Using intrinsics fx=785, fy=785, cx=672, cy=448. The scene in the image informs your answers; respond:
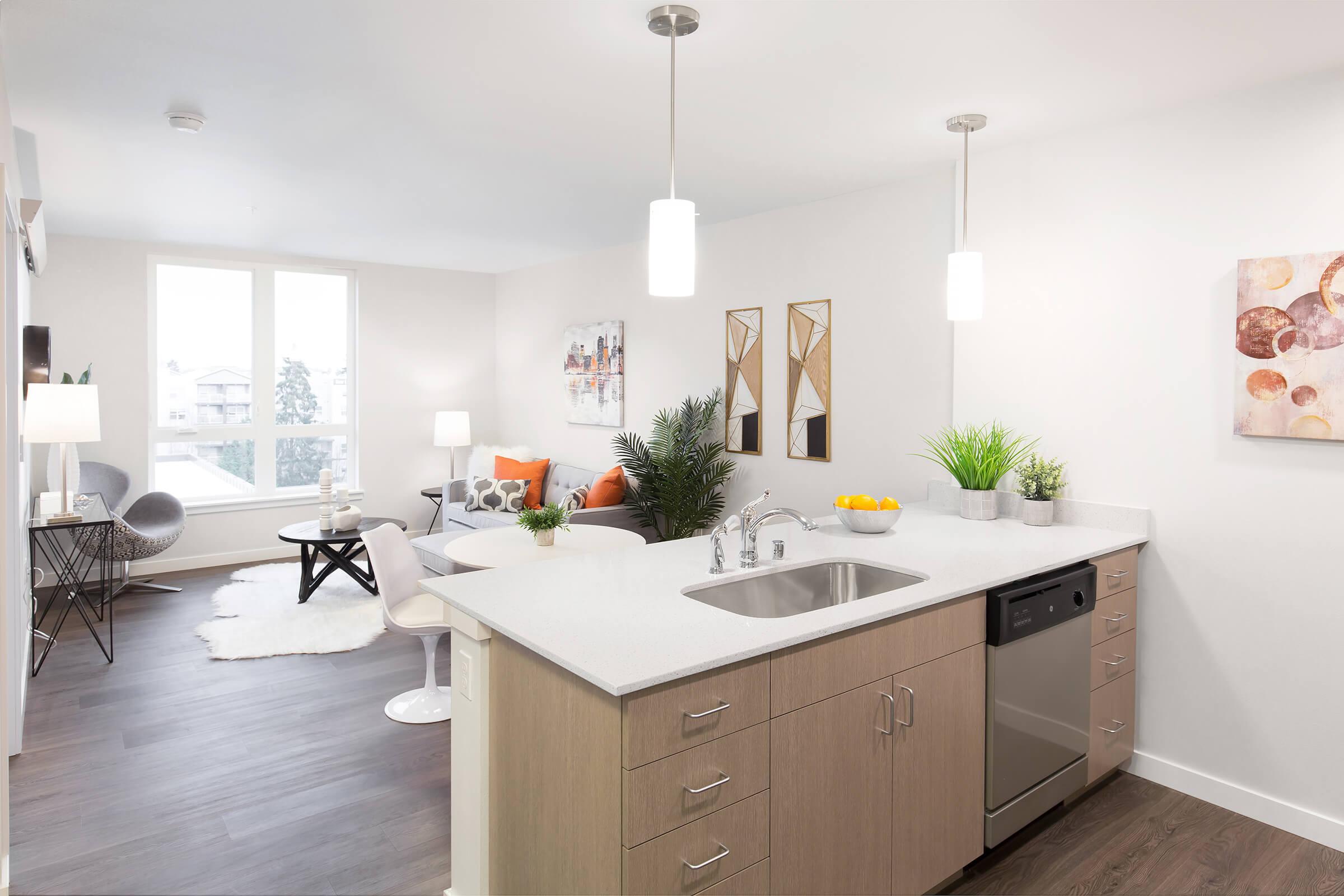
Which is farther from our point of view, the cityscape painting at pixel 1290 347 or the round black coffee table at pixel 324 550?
the round black coffee table at pixel 324 550

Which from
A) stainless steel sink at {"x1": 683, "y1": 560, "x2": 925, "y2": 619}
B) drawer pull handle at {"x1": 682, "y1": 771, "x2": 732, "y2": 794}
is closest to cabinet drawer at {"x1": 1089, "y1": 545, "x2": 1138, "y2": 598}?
stainless steel sink at {"x1": 683, "y1": 560, "x2": 925, "y2": 619}

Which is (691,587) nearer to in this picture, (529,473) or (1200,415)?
(1200,415)

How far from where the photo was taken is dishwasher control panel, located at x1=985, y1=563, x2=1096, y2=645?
2.23 meters

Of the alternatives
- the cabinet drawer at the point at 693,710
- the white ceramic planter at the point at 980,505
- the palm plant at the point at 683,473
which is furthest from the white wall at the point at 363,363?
the cabinet drawer at the point at 693,710

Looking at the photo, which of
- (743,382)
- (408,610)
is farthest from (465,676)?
(743,382)

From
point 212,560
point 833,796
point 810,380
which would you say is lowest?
point 212,560

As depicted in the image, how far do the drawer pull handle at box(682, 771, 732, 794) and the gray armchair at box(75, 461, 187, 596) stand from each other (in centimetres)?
483

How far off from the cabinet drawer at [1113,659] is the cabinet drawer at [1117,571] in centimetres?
18

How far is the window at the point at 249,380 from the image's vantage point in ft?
19.3

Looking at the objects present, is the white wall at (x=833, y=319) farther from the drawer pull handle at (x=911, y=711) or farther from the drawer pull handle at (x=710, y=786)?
the drawer pull handle at (x=710, y=786)

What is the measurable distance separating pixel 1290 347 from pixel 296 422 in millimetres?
6431

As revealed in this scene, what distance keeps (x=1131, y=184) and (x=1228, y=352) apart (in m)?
0.72

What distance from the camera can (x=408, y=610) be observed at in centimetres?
326

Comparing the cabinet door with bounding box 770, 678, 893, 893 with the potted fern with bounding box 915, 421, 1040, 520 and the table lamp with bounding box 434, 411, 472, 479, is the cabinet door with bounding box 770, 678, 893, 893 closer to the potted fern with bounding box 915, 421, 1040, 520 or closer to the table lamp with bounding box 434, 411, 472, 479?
the potted fern with bounding box 915, 421, 1040, 520
